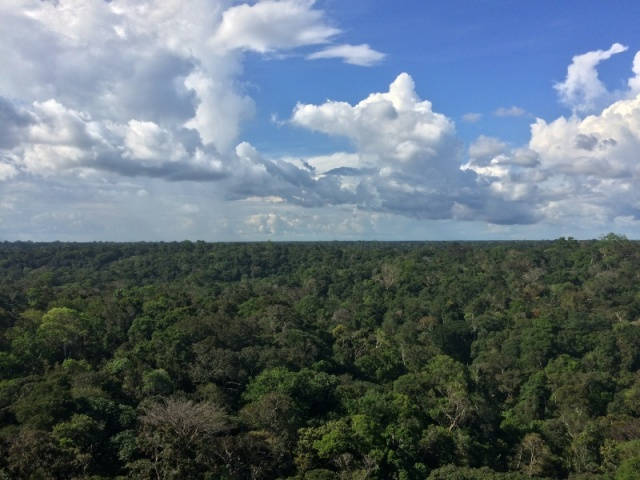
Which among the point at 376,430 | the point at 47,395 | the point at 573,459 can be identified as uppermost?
the point at 47,395

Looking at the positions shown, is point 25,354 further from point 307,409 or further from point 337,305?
point 337,305

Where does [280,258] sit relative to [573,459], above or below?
above

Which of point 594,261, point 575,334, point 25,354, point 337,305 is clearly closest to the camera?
point 25,354

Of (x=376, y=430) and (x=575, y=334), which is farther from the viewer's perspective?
(x=575, y=334)

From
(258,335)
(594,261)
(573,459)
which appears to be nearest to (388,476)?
(573,459)

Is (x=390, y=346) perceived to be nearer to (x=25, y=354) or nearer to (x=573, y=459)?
(x=573, y=459)

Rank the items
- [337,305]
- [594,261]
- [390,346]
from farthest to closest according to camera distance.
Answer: [594,261] < [337,305] < [390,346]
